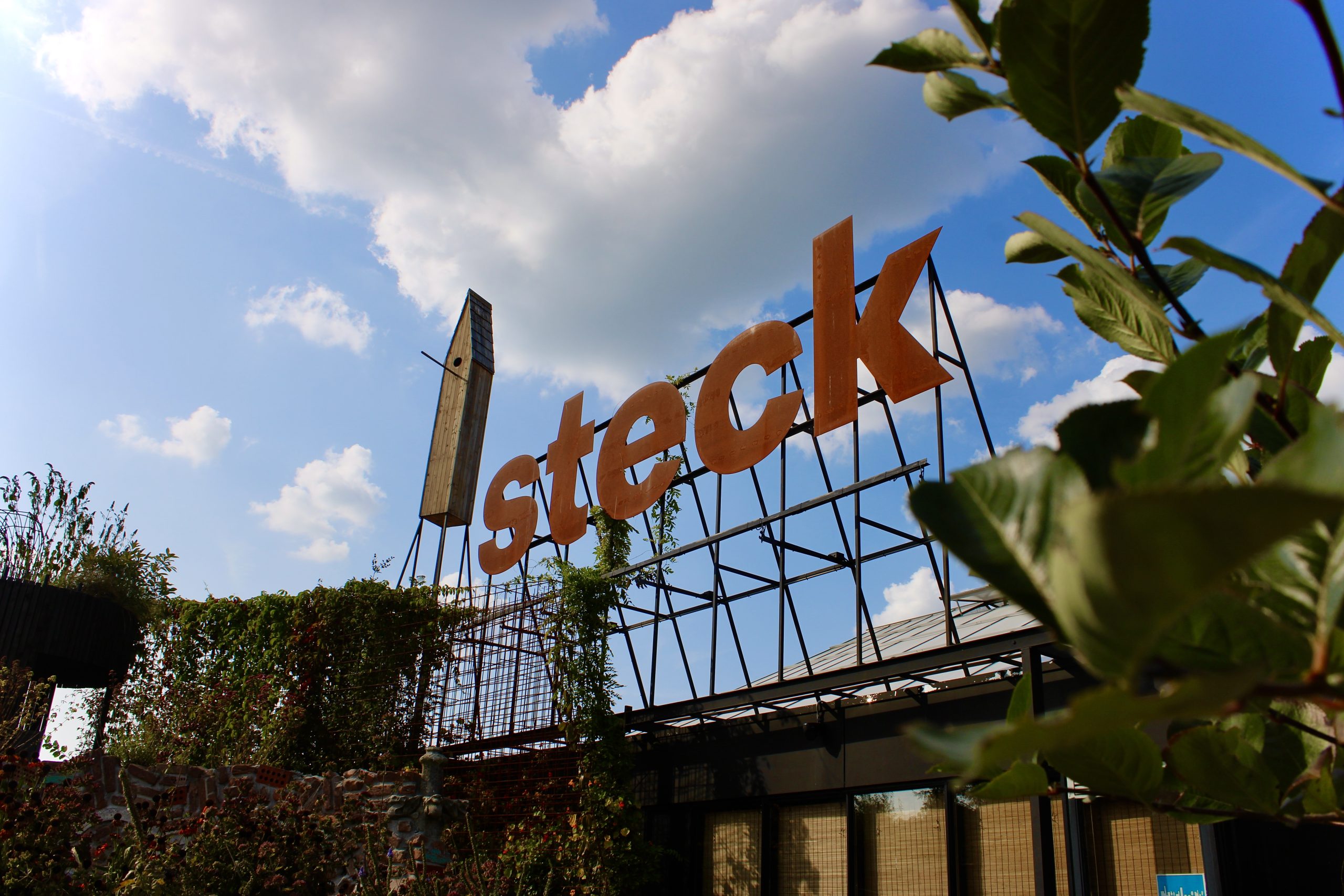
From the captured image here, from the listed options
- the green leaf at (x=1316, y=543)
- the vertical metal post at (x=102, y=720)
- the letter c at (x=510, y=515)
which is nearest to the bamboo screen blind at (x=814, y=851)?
the letter c at (x=510, y=515)

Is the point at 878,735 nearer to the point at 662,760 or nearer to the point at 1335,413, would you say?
the point at 662,760

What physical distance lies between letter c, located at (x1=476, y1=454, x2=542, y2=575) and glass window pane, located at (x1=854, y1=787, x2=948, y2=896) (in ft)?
21.1

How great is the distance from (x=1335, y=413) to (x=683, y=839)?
9083 mm

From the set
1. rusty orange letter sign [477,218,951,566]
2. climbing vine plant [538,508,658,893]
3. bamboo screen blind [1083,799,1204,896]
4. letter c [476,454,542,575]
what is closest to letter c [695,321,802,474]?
rusty orange letter sign [477,218,951,566]

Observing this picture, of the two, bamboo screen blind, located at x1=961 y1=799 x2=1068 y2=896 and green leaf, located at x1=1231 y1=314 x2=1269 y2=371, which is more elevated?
green leaf, located at x1=1231 y1=314 x2=1269 y2=371

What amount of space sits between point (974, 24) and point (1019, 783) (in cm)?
69

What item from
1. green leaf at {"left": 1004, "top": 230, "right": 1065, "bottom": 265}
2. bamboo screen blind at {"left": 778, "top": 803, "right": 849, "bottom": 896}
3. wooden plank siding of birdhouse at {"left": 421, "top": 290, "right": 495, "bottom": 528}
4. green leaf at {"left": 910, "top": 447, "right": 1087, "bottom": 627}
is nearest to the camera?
green leaf at {"left": 910, "top": 447, "right": 1087, "bottom": 627}

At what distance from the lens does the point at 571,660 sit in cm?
891

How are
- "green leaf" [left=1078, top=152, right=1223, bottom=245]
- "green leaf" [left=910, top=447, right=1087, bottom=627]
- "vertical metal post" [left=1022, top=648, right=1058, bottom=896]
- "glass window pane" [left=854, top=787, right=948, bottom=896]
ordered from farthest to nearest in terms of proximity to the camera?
"glass window pane" [left=854, top=787, right=948, bottom=896]
"vertical metal post" [left=1022, top=648, right=1058, bottom=896]
"green leaf" [left=1078, top=152, right=1223, bottom=245]
"green leaf" [left=910, top=447, right=1087, bottom=627]

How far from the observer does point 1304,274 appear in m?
0.72

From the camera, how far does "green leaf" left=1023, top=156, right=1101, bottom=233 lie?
838mm

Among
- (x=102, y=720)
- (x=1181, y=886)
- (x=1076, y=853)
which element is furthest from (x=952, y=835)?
(x=102, y=720)

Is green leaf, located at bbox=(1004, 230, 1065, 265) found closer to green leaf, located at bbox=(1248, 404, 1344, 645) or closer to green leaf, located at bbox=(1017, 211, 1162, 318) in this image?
green leaf, located at bbox=(1017, 211, 1162, 318)

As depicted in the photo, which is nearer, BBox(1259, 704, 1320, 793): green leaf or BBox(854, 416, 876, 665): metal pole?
BBox(1259, 704, 1320, 793): green leaf
